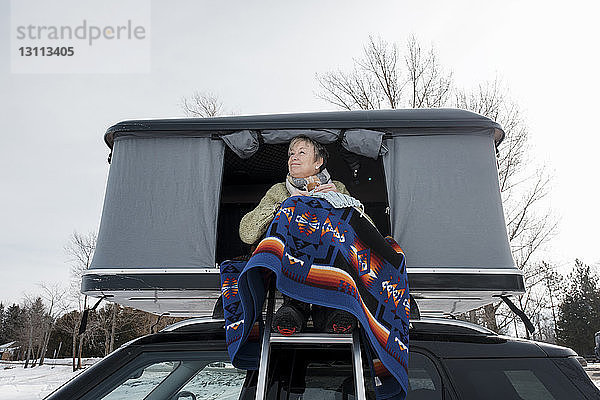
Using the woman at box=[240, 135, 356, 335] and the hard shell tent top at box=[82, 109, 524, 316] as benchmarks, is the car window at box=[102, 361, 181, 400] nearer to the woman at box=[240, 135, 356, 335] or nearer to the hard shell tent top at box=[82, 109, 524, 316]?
the hard shell tent top at box=[82, 109, 524, 316]

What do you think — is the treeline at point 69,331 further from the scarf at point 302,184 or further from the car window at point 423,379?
the car window at point 423,379

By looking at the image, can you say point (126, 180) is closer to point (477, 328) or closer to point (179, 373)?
point (179, 373)

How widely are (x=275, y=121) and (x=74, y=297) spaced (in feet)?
77.2

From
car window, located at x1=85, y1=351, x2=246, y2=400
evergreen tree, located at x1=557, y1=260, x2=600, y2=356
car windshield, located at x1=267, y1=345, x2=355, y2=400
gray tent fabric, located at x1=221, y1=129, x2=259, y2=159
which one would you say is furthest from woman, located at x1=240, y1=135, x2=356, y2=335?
evergreen tree, located at x1=557, y1=260, x2=600, y2=356

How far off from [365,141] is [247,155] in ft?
2.43

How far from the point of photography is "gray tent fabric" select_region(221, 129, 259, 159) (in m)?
3.11

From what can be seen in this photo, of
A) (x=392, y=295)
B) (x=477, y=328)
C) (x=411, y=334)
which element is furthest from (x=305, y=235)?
(x=477, y=328)

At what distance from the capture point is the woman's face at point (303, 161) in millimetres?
3070

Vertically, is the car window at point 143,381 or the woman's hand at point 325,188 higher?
the woman's hand at point 325,188

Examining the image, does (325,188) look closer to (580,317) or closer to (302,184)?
(302,184)

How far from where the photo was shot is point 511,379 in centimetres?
195

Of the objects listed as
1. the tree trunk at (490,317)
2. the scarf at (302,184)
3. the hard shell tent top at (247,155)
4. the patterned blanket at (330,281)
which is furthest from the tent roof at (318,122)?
the tree trunk at (490,317)

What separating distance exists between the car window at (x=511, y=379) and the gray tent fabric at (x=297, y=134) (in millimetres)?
1580

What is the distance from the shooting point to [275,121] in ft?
10.1
